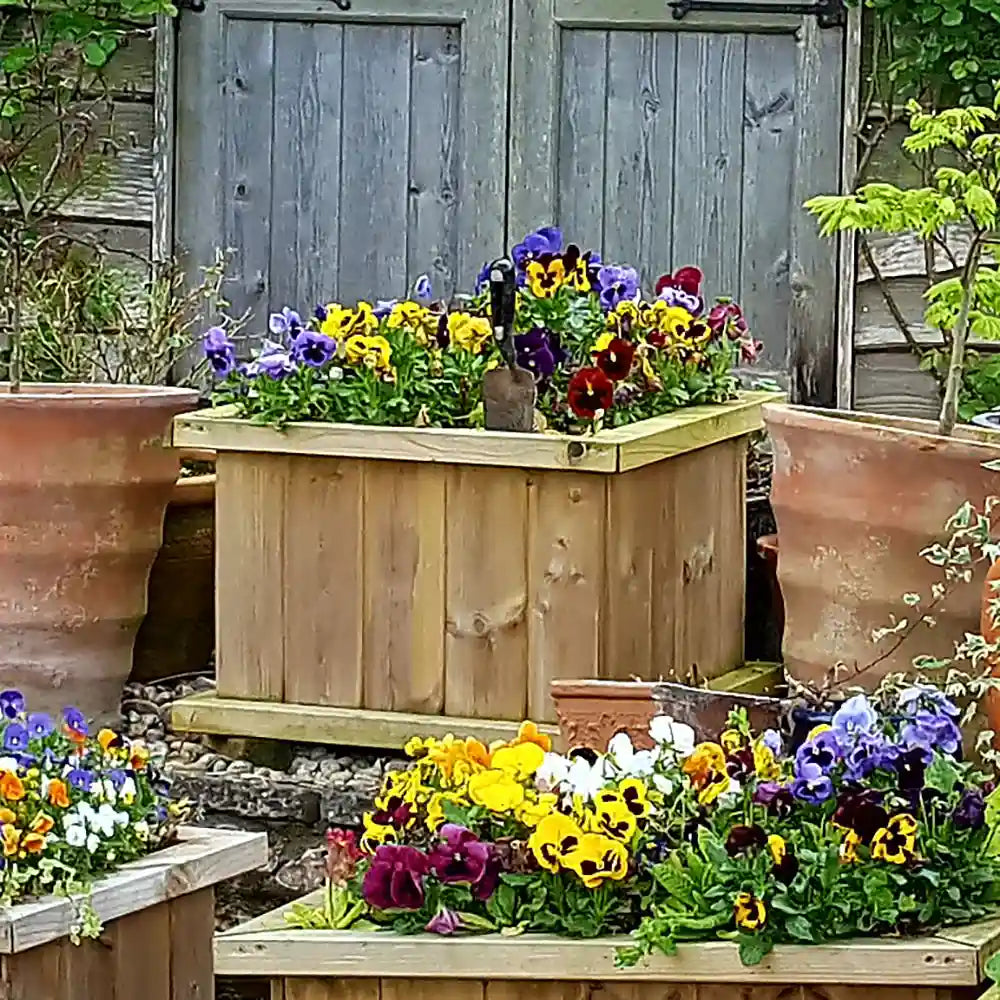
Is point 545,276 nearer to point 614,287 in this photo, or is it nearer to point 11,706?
point 614,287

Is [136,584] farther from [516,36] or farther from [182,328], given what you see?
[516,36]

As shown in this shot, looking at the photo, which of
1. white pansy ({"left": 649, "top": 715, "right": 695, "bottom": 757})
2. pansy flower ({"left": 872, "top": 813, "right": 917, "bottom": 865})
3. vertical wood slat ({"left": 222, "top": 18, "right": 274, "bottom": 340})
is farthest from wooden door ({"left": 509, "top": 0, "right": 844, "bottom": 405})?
pansy flower ({"left": 872, "top": 813, "right": 917, "bottom": 865})

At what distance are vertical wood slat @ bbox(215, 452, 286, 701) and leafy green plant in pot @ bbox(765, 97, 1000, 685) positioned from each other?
919 millimetres

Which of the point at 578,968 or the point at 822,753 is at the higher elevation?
the point at 822,753

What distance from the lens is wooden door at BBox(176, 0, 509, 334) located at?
605 cm

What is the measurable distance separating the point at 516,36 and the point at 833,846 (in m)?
3.55

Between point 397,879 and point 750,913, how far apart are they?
1.38ft

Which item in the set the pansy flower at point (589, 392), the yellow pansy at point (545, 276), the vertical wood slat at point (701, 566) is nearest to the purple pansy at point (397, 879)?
the pansy flower at point (589, 392)

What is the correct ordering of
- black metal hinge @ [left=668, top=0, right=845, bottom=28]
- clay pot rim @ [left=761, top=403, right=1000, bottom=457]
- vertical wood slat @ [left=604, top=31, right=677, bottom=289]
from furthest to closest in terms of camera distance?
vertical wood slat @ [left=604, top=31, right=677, bottom=289] < black metal hinge @ [left=668, top=0, right=845, bottom=28] < clay pot rim @ [left=761, top=403, right=1000, bottom=457]

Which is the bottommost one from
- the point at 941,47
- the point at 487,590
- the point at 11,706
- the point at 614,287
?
the point at 11,706

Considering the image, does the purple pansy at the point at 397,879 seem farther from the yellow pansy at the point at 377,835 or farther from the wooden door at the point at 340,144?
the wooden door at the point at 340,144

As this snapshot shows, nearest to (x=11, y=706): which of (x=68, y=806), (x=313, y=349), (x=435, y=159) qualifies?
(x=68, y=806)

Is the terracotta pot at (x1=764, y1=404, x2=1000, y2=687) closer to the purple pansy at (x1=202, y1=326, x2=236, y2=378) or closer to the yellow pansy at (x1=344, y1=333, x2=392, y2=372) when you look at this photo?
the yellow pansy at (x1=344, y1=333, x2=392, y2=372)

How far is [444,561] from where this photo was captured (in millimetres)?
4262
